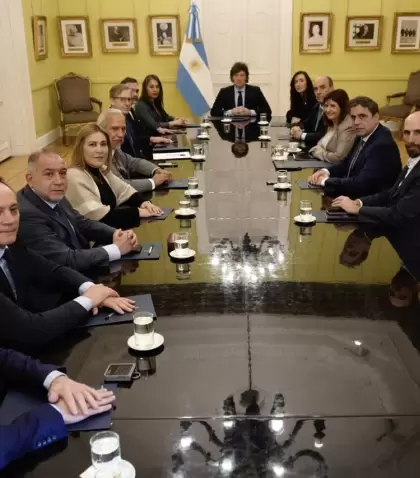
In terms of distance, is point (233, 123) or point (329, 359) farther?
point (233, 123)

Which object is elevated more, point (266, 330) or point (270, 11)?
point (270, 11)

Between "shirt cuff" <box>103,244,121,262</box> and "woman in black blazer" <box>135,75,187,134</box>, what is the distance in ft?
11.4

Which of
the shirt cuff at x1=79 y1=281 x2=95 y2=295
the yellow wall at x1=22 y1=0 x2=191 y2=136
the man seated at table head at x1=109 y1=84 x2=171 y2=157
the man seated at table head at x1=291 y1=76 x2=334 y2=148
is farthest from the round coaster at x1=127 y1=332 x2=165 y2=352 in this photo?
the yellow wall at x1=22 y1=0 x2=191 y2=136

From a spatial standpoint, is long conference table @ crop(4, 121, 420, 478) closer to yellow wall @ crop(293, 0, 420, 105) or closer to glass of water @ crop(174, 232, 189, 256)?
glass of water @ crop(174, 232, 189, 256)

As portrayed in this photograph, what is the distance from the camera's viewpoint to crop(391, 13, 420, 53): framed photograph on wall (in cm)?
870

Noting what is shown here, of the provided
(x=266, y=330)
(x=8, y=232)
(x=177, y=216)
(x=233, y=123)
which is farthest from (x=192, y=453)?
(x=233, y=123)

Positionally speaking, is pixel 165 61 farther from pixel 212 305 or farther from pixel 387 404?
pixel 387 404

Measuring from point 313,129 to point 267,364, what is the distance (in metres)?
4.41

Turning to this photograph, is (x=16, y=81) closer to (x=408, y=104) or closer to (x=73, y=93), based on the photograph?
(x=73, y=93)

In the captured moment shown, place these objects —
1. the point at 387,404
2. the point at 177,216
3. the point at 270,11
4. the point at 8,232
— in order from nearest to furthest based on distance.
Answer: the point at 387,404
the point at 8,232
the point at 177,216
the point at 270,11

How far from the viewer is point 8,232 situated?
6.41 feet

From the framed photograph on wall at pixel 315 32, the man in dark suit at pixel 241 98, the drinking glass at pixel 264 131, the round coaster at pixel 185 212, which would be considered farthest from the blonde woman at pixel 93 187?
the framed photograph on wall at pixel 315 32

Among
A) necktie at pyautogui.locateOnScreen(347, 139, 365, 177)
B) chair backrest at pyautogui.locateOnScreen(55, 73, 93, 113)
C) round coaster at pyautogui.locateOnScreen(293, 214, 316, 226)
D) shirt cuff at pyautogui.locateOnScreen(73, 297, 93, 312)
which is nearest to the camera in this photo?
shirt cuff at pyautogui.locateOnScreen(73, 297, 93, 312)

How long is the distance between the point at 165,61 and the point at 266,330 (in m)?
7.87
